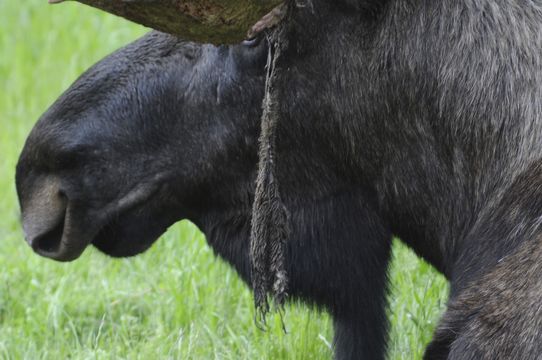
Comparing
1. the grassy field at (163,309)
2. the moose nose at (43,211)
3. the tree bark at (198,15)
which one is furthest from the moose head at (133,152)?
the grassy field at (163,309)

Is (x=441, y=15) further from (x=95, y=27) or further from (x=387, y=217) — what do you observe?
(x=95, y=27)

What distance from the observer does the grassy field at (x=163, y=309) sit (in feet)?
13.6

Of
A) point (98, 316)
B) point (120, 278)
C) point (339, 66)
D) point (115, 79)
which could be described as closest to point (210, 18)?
point (339, 66)

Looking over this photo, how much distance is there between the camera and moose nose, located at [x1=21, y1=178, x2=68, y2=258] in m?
3.36

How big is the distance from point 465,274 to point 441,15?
0.66 m

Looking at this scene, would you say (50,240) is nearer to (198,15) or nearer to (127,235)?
(127,235)

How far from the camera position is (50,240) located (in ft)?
11.2

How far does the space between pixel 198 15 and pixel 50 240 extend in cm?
99

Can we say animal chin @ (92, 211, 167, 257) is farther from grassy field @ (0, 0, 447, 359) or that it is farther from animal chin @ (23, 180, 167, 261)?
grassy field @ (0, 0, 447, 359)

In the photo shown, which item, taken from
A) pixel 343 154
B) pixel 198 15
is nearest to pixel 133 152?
pixel 343 154

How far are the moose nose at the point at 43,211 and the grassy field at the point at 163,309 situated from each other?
29.7 inches

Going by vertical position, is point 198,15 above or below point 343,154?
above

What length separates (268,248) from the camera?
3.25m

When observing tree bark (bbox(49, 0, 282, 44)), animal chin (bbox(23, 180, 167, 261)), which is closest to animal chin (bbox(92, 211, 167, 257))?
animal chin (bbox(23, 180, 167, 261))
